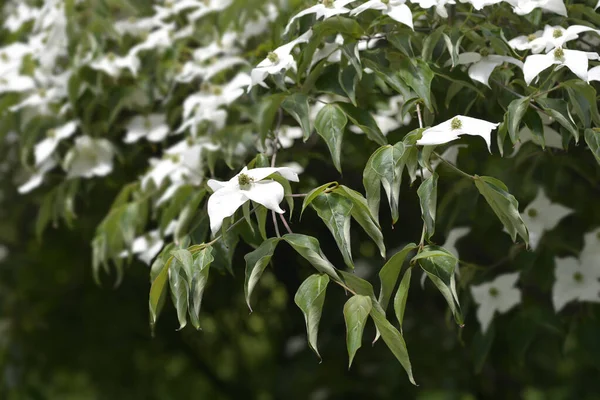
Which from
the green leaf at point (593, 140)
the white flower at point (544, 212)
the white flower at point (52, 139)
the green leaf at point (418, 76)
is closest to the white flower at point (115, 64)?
the white flower at point (52, 139)

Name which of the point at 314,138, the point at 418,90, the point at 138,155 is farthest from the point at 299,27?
the point at 138,155

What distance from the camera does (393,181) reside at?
0.80 metres

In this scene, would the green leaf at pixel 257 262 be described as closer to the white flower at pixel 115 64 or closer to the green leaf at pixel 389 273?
the green leaf at pixel 389 273

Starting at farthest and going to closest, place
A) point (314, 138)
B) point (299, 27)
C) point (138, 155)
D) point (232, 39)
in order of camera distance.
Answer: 1. point (138, 155)
2. point (232, 39)
3. point (314, 138)
4. point (299, 27)

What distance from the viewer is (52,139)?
1.50 meters

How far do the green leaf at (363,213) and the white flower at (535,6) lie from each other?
1.26 ft

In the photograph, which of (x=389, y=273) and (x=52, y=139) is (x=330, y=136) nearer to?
(x=389, y=273)

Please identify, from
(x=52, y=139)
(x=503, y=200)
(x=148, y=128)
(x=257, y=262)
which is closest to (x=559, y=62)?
(x=503, y=200)

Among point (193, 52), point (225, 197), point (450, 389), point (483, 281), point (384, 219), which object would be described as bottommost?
point (450, 389)

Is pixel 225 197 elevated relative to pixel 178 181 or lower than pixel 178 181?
elevated

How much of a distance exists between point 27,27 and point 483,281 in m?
1.20

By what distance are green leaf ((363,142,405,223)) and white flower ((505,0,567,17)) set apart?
1.06ft

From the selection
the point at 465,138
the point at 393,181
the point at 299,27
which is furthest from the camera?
the point at 465,138

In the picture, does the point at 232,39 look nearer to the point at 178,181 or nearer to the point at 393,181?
the point at 178,181
